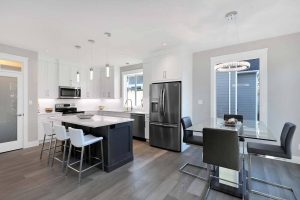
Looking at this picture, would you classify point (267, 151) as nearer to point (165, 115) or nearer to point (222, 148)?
point (222, 148)

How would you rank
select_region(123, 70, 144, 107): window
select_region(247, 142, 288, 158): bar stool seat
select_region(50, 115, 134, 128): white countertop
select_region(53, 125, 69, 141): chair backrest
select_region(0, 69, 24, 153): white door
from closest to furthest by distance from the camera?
select_region(247, 142, 288, 158): bar stool seat → select_region(50, 115, 134, 128): white countertop → select_region(53, 125, 69, 141): chair backrest → select_region(0, 69, 24, 153): white door → select_region(123, 70, 144, 107): window

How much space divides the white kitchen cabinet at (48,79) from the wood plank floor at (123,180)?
2.17 metres

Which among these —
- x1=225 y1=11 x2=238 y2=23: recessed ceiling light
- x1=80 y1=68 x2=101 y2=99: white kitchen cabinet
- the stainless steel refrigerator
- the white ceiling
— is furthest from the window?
x1=225 y1=11 x2=238 y2=23: recessed ceiling light

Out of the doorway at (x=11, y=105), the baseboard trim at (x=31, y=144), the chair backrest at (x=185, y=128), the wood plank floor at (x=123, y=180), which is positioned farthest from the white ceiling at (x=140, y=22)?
the wood plank floor at (x=123, y=180)

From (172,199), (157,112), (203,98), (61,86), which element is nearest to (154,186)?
(172,199)

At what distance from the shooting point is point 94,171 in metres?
2.94

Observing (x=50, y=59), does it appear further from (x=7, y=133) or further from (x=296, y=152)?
(x=296, y=152)

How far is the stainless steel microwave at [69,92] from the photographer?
17.8 ft

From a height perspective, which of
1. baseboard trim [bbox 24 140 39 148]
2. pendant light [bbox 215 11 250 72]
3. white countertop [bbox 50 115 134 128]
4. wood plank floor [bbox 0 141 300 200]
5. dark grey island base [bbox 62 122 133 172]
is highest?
pendant light [bbox 215 11 250 72]

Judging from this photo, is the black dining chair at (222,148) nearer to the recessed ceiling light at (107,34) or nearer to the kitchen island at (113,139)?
the kitchen island at (113,139)

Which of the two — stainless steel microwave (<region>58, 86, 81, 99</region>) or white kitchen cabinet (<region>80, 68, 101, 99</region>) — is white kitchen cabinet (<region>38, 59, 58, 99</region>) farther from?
white kitchen cabinet (<region>80, 68, 101, 99</region>)

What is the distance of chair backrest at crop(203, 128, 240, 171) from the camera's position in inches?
78.7

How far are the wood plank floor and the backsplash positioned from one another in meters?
2.17

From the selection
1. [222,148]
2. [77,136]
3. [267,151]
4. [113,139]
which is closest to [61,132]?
[77,136]
